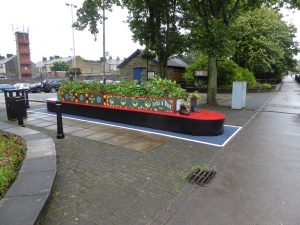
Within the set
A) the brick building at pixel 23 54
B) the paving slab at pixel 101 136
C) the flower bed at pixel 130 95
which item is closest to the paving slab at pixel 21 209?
the paving slab at pixel 101 136

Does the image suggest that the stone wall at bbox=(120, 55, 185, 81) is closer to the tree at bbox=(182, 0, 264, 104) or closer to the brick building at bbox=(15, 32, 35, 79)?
the tree at bbox=(182, 0, 264, 104)

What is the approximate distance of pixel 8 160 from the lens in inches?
200

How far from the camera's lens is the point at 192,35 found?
1327cm

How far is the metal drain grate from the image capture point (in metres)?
4.52

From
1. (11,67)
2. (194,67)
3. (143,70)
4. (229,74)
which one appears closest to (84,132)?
(194,67)

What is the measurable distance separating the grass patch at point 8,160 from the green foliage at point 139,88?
415 centimetres

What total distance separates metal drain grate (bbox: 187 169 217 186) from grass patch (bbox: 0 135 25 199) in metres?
3.15

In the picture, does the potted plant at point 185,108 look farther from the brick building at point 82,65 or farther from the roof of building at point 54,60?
the roof of building at point 54,60

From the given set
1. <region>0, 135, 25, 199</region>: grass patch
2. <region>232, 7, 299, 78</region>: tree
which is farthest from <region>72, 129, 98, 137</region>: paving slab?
<region>232, 7, 299, 78</region>: tree

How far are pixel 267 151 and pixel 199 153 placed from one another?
180 cm

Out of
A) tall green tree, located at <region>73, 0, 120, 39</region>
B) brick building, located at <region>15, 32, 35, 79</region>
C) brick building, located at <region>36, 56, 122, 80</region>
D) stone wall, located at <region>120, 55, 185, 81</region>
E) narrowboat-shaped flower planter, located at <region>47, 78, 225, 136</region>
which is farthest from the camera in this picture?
brick building, located at <region>36, 56, 122, 80</region>

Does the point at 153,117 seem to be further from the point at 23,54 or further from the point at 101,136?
the point at 23,54

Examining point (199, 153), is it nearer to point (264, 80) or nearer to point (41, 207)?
point (41, 207)

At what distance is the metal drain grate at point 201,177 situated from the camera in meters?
4.52
